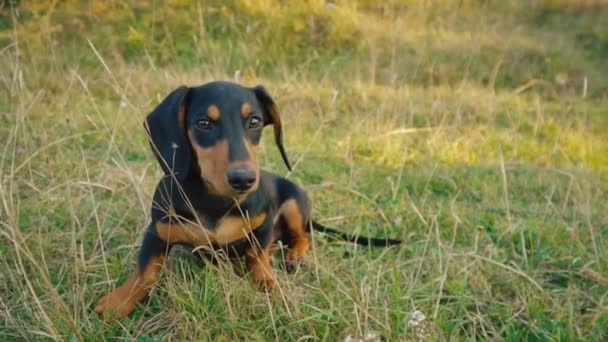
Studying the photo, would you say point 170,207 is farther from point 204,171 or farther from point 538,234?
point 538,234

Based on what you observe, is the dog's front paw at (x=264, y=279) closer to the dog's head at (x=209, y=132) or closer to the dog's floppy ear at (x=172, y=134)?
the dog's head at (x=209, y=132)

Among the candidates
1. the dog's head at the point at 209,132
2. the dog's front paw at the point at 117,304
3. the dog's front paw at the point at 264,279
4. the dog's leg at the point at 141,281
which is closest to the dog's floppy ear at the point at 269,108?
the dog's head at the point at 209,132

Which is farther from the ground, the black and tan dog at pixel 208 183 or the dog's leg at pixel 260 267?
the black and tan dog at pixel 208 183

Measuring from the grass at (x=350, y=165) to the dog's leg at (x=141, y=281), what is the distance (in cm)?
7

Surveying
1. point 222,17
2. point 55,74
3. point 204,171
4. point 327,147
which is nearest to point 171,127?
point 204,171

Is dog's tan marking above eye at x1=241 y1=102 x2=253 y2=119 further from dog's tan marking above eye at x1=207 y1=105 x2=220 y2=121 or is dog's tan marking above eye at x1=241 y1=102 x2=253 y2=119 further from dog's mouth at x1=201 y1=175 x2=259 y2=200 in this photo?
dog's mouth at x1=201 y1=175 x2=259 y2=200

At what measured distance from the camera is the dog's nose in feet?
7.20

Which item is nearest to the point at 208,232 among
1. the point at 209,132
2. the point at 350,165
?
the point at 209,132

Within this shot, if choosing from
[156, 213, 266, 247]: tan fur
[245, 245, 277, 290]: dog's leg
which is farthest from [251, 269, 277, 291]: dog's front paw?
[156, 213, 266, 247]: tan fur

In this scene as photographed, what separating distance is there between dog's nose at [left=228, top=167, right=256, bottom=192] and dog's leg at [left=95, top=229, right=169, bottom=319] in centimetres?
56

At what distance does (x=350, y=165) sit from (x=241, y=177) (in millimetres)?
2309

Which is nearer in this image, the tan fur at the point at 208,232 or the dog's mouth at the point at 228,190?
the dog's mouth at the point at 228,190

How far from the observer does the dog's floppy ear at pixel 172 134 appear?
2.40 metres

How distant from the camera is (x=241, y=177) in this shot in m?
2.19
